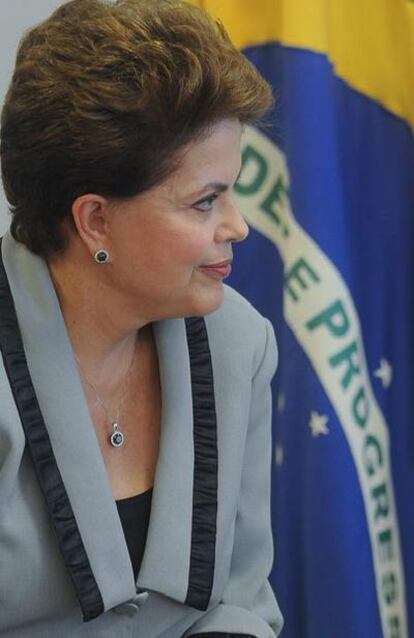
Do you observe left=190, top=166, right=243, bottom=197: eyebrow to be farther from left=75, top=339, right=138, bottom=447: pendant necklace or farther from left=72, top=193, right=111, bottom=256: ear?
left=75, top=339, right=138, bottom=447: pendant necklace

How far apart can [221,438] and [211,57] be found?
0.47 m

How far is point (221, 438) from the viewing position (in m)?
1.46

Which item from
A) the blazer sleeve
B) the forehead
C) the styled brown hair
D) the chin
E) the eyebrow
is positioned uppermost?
the styled brown hair

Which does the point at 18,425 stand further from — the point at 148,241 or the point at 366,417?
the point at 366,417

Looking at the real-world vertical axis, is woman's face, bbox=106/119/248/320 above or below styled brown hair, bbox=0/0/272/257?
below

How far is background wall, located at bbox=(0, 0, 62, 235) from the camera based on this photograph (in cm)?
209

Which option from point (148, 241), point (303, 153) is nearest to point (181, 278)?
point (148, 241)

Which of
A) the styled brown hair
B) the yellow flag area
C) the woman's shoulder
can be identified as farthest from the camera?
the yellow flag area

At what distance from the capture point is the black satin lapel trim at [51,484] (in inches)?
51.9

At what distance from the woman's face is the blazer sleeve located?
217mm

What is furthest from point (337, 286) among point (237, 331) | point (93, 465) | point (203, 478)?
point (93, 465)

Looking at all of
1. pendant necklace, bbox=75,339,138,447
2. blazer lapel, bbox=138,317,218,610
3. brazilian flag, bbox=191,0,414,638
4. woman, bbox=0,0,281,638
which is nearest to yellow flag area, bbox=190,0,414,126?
brazilian flag, bbox=191,0,414,638

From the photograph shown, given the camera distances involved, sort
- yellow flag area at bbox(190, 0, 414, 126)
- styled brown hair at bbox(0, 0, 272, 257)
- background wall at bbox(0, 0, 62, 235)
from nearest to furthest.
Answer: styled brown hair at bbox(0, 0, 272, 257) → yellow flag area at bbox(190, 0, 414, 126) → background wall at bbox(0, 0, 62, 235)

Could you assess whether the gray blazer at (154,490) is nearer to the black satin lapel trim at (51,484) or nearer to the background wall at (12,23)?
the black satin lapel trim at (51,484)
